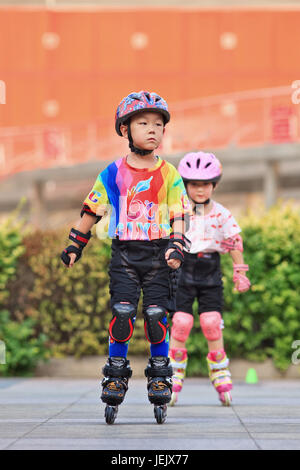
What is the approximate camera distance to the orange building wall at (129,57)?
27250mm

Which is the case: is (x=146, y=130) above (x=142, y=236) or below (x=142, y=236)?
above

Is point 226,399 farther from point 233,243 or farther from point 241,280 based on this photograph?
point 233,243

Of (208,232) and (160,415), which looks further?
(208,232)

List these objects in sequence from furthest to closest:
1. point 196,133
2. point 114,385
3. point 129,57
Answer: point 129,57, point 196,133, point 114,385

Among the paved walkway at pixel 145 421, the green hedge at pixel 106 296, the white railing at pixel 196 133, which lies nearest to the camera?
the paved walkway at pixel 145 421

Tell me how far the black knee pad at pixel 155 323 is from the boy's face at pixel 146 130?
1004mm

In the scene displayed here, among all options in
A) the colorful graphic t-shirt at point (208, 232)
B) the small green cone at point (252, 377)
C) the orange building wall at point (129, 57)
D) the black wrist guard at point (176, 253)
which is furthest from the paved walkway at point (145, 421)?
the orange building wall at point (129, 57)

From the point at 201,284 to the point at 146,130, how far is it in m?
1.62

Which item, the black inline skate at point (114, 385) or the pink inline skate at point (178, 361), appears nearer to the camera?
Answer: the black inline skate at point (114, 385)

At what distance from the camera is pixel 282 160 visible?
61.5 feet

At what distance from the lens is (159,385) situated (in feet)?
15.8

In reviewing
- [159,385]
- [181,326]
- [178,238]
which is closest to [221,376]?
[181,326]

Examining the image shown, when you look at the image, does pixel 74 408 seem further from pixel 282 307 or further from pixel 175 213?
pixel 282 307

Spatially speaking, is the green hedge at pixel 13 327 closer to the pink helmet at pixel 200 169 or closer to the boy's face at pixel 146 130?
the pink helmet at pixel 200 169
